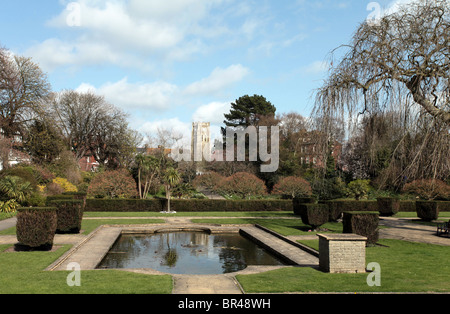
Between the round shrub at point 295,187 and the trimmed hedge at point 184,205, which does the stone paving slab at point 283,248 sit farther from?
the round shrub at point 295,187

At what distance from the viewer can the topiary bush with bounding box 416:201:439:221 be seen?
22.0 metres

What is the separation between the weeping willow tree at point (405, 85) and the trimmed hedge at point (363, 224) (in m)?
2.28

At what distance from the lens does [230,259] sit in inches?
494

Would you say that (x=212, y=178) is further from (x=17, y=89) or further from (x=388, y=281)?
(x=388, y=281)

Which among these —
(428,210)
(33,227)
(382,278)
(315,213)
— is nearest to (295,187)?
(428,210)

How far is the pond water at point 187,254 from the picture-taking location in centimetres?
1116

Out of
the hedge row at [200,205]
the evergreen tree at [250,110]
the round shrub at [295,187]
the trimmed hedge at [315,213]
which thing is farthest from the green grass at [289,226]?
the evergreen tree at [250,110]

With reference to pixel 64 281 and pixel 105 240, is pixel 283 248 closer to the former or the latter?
pixel 105 240

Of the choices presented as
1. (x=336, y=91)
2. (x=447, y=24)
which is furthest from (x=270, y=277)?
(x=447, y=24)

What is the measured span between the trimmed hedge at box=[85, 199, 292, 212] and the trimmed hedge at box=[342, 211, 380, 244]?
15761 mm

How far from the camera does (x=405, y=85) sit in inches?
434

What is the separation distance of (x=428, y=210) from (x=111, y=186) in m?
22.8
